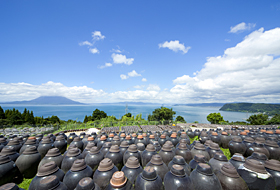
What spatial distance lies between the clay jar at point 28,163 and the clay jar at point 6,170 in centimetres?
58

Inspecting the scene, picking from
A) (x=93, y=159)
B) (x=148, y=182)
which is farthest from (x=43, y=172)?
(x=148, y=182)

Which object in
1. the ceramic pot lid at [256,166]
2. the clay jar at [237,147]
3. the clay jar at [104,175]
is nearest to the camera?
the clay jar at [104,175]

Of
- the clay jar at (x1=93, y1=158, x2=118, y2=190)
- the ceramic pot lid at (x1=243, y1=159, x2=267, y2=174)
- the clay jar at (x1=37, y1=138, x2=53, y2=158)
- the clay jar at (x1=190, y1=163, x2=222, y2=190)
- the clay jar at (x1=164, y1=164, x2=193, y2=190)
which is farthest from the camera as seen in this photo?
the clay jar at (x1=37, y1=138, x2=53, y2=158)

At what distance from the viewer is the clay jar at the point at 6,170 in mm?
5812

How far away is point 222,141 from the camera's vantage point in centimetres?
1272

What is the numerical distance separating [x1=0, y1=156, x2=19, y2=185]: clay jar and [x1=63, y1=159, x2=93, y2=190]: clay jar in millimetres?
3492

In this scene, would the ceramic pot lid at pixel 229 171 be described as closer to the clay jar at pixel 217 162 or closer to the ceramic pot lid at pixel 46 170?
the clay jar at pixel 217 162

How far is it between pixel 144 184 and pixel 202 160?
3.25m

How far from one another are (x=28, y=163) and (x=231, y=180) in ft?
31.8

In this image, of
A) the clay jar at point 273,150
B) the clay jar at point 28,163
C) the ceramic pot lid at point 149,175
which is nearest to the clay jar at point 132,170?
the ceramic pot lid at point 149,175

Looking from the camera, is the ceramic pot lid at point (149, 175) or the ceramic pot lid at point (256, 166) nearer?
the ceramic pot lid at point (149, 175)

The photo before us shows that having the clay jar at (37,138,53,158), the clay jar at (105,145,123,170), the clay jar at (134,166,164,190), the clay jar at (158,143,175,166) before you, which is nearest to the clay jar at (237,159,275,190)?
the clay jar at (158,143,175,166)

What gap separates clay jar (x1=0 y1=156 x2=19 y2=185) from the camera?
581cm

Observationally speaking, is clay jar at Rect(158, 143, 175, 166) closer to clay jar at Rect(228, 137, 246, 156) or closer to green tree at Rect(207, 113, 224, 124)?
clay jar at Rect(228, 137, 246, 156)
